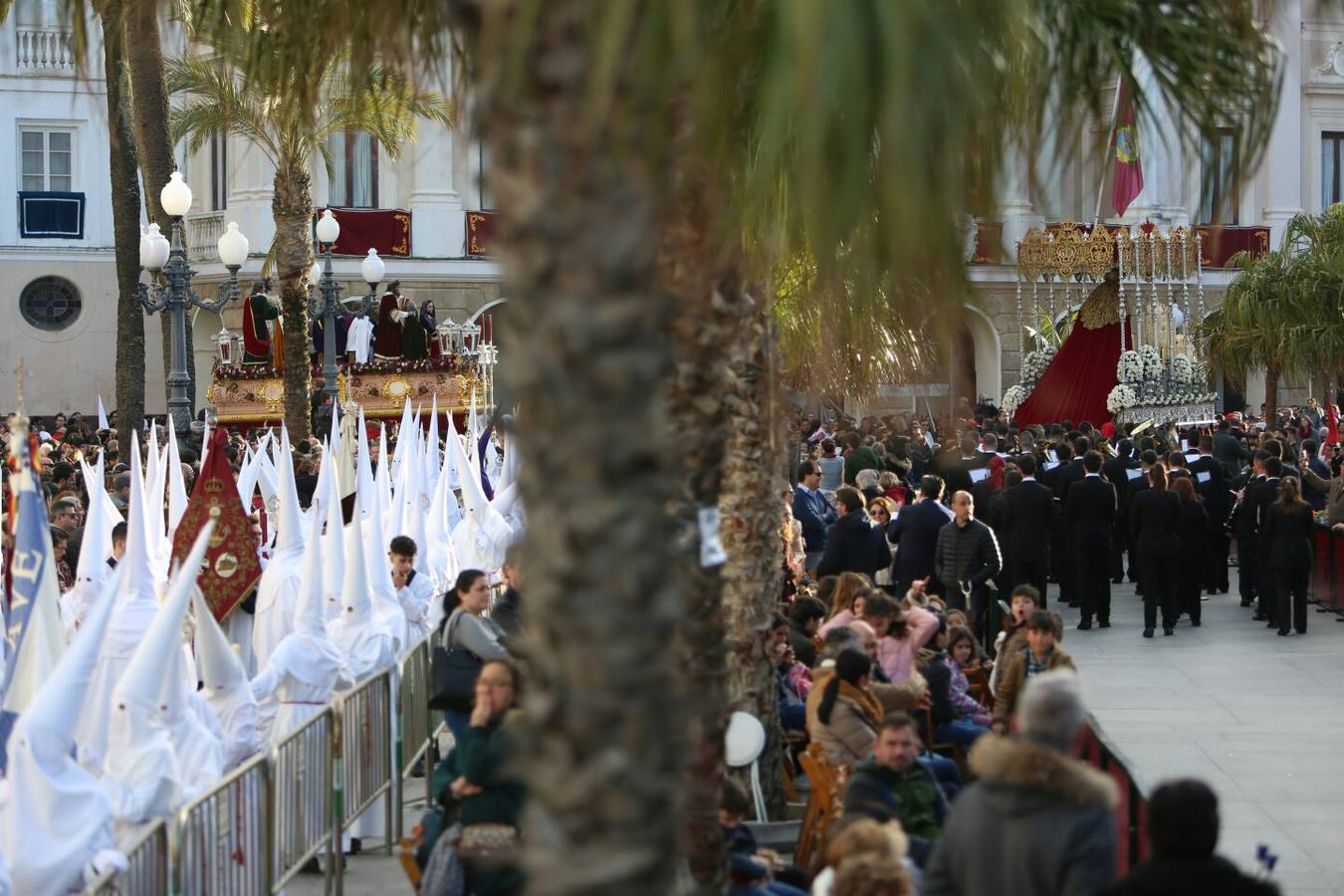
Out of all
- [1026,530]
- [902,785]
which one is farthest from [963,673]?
[1026,530]

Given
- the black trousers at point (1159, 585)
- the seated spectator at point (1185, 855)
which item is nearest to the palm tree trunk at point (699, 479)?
the seated spectator at point (1185, 855)

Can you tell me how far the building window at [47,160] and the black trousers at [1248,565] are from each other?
28735 mm

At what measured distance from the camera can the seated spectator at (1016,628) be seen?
9.95m

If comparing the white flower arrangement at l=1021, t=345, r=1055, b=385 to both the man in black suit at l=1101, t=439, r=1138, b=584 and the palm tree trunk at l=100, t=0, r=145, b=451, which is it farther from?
the palm tree trunk at l=100, t=0, r=145, b=451

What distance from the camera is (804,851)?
8.42 m

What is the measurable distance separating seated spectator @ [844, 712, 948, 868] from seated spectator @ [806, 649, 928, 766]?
985mm

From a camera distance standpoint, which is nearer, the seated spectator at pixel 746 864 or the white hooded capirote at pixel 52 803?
the white hooded capirote at pixel 52 803

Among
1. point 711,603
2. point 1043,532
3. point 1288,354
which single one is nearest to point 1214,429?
point 1288,354

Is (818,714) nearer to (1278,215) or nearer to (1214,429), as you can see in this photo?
(1214,429)

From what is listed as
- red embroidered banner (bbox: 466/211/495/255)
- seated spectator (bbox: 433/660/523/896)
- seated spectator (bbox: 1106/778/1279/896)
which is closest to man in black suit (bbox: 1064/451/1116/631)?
seated spectator (bbox: 433/660/523/896)

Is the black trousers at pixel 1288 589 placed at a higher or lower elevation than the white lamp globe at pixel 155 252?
lower

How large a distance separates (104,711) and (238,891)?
2.79 ft

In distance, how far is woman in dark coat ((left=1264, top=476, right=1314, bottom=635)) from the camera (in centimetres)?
1681

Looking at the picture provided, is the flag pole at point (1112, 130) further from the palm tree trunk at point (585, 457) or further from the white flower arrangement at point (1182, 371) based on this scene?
the white flower arrangement at point (1182, 371)
